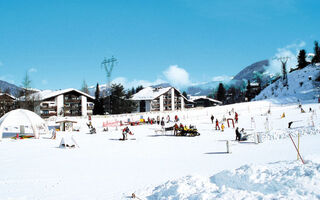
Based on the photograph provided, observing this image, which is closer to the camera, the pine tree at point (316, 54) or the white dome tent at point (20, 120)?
the white dome tent at point (20, 120)

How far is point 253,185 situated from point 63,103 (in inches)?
2579

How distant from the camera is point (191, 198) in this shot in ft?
21.8

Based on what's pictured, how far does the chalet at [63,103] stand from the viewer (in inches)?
2462

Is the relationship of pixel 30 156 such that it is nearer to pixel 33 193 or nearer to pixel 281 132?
pixel 33 193

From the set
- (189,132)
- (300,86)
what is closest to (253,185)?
(189,132)

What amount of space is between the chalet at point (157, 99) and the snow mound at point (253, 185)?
229 ft

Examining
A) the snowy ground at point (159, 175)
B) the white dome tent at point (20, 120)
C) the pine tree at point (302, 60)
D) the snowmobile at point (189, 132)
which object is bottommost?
the snowy ground at point (159, 175)

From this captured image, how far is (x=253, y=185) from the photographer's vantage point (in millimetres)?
6812

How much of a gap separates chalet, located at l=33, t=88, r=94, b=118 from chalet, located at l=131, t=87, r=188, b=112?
59.2 ft

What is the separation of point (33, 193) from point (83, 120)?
3773 cm

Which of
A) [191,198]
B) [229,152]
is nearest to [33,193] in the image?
[191,198]

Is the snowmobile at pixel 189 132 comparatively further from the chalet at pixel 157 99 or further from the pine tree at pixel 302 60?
the pine tree at pixel 302 60

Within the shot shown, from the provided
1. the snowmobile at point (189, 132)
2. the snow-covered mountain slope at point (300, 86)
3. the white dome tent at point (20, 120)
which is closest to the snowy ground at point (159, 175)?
the snowmobile at point (189, 132)

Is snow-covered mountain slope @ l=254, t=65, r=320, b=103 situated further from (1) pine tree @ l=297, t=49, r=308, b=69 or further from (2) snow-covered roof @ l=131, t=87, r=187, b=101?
(2) snow-covered roof @ l=131, t=87, r=187, b=101
